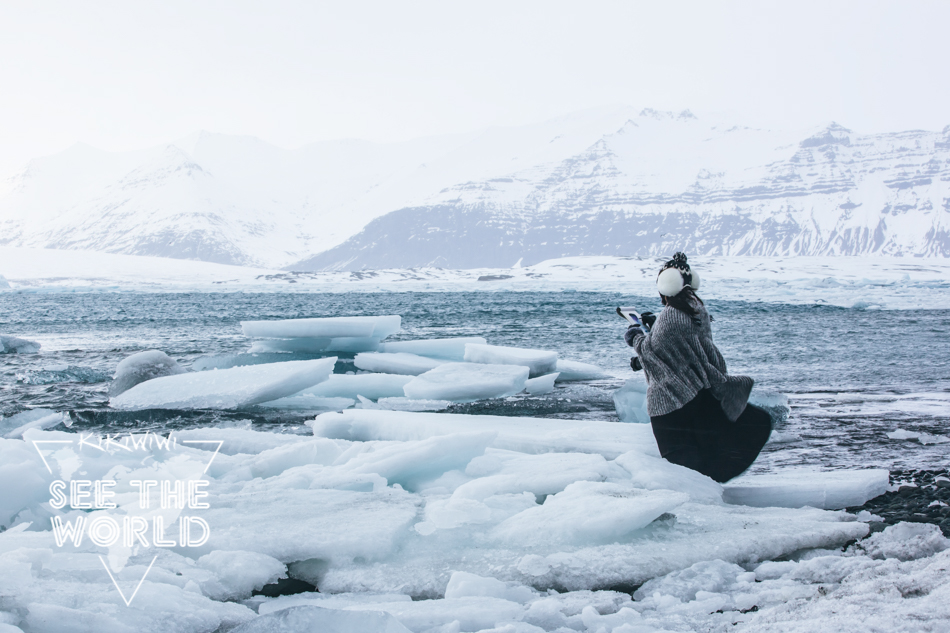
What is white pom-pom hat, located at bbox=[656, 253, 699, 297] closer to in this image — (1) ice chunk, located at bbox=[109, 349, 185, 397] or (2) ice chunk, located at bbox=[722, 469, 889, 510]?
(2) ice chunk, located at bbox=[722, 469, 889, 510]

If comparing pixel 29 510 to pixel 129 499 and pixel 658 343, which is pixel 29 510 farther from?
pixel 658 343

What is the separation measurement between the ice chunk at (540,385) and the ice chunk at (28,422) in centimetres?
426

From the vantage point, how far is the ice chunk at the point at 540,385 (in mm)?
7207

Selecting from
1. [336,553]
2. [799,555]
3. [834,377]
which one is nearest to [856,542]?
[799,555]

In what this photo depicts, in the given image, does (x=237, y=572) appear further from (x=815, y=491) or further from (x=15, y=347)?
(x=15, y=347)

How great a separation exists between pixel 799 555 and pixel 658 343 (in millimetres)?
1180

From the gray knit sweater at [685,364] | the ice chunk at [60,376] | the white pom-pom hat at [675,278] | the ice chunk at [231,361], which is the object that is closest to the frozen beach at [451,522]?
the gray knit sweater at [685,364]

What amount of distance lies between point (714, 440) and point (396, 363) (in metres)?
4.83

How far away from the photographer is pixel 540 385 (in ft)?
23.9

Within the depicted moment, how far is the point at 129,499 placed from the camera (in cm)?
319

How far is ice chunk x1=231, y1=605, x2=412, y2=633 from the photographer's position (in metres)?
1.96

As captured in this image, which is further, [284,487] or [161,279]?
[161,279]

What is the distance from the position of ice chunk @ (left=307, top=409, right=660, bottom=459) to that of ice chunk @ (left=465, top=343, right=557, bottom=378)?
277cm

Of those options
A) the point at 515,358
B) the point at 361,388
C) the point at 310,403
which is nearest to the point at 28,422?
the point at 310,403
